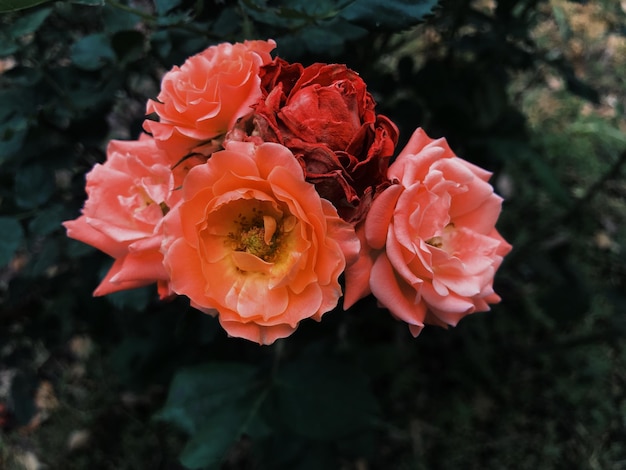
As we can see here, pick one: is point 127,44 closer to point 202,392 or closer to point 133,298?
point 133,298

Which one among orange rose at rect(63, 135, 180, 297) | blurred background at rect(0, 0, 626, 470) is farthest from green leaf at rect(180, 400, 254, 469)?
orange rose at rect(63, 135, 180, 297)

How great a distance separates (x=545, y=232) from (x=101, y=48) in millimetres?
1390

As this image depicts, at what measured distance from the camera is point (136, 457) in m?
1.88

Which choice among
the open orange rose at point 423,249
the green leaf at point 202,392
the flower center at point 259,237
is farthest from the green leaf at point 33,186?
the open orange rose at point 423,249

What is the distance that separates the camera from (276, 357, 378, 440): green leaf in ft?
3.88

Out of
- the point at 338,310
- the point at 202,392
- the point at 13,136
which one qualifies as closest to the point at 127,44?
the point at 13,136

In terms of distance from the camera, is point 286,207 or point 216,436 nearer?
point 286,207

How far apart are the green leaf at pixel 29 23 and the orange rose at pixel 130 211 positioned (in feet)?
0.96

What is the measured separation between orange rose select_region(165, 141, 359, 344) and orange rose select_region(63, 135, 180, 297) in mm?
71

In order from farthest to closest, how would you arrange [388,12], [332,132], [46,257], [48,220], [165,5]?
[46,257], [48,220], [165,5], [388,12], [332,132]

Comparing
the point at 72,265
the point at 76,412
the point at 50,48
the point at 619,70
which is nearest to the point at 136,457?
the point at 76,412

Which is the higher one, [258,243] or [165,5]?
[165,5]

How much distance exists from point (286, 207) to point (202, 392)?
708 millimetres

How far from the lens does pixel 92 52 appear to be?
3.45ft
